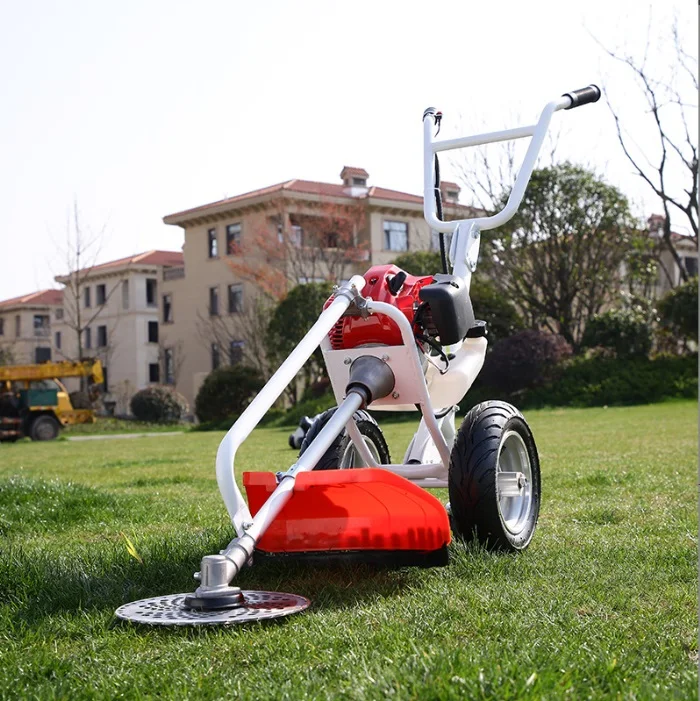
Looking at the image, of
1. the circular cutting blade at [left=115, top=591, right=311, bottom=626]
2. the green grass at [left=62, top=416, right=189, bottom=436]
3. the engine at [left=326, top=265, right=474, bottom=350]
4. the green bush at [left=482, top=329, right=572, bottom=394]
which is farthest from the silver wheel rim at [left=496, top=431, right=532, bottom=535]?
the green grass at [left=62, top=416, right=189, bottom=436]

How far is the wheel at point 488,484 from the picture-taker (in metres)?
3.81

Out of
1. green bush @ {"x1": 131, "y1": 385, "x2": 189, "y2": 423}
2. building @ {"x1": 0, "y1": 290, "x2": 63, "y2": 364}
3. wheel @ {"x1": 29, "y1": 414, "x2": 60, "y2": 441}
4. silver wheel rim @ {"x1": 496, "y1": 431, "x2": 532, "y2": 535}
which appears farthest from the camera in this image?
building @ {"x1": 0, "y1": 290, "x2": 63, "y2": 364}

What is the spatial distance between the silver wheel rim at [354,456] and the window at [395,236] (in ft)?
125

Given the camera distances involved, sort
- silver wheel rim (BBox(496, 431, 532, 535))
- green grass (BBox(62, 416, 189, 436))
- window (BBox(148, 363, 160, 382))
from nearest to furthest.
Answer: silver wheel rim (BBox(496, 431, 532, 535)) < green grass (BBox(62, 416, 189, 436)) < window (BBox(148, 363, 160, 382))

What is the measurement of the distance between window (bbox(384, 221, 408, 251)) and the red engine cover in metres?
39.0

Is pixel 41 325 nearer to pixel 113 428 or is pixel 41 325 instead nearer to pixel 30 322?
pixel 30 322

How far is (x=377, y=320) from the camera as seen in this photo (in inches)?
157

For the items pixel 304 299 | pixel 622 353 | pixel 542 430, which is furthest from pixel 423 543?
pixel 304 299

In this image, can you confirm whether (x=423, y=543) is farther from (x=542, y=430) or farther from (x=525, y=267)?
(x=525, y=267)

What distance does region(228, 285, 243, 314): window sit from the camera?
Answer: 43.6 metres

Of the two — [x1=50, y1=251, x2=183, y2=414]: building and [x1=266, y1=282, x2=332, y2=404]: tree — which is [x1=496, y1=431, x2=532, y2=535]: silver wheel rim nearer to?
[x1=266, y1=282, x2=332, y2=404]: tree

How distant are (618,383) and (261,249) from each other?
65.3 ft

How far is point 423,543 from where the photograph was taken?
3381mm

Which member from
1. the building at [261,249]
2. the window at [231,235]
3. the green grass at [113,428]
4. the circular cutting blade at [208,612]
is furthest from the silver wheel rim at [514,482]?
the window at [231,235]
